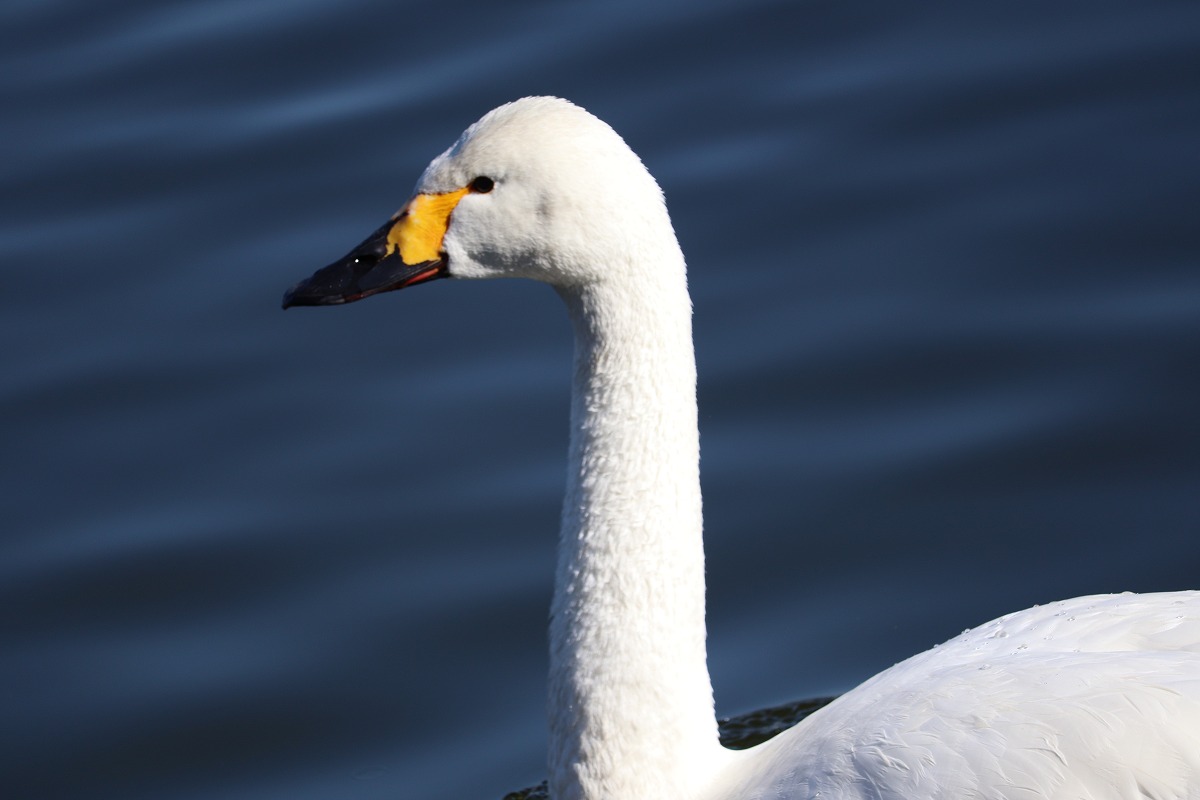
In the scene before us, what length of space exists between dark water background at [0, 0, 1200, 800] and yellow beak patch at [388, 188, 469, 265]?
173 centimetres

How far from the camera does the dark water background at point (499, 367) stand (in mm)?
5652

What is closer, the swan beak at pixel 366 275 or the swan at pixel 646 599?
the swan at pixel 646 599

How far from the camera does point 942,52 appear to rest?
8008mm

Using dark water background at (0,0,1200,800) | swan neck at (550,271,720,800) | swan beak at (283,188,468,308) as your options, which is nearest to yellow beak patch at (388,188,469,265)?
swan beak at (283,188,468,308)

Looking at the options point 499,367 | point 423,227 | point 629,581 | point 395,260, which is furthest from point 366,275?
point 499,367

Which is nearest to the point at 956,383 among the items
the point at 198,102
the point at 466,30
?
the point at 466,30

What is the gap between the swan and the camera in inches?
154

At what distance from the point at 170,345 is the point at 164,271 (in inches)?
19.7

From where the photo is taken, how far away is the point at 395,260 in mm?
4422

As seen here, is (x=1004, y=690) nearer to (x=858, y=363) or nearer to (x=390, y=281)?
(x=390, y=281)

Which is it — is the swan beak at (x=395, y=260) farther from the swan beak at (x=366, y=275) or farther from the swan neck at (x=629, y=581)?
the swan neck at (x=629, y=581)

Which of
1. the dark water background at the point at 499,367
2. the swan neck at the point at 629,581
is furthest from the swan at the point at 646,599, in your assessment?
the dark water background at the point at 499,367

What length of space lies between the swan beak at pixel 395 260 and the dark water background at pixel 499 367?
159 centimetres

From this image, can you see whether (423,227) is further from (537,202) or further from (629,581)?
(629,581)
